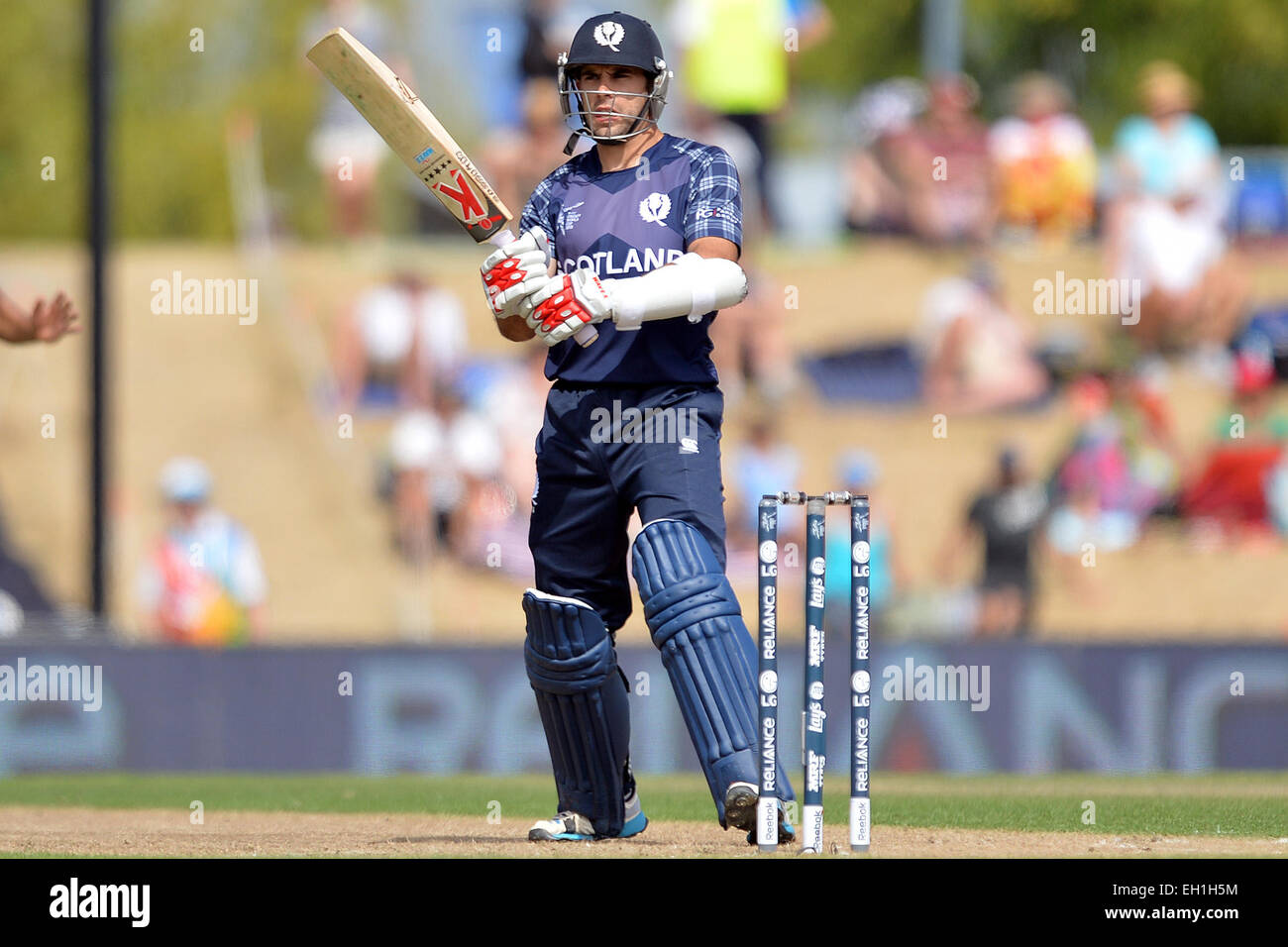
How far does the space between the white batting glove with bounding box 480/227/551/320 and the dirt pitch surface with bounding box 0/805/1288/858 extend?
5.18ft

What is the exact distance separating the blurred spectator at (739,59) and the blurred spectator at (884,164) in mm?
1671

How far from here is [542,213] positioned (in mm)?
6508

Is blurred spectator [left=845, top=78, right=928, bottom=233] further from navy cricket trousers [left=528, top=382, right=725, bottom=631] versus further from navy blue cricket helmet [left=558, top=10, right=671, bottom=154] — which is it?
navy cricket trousers [left=528, top=382, right=725, bottom=631]

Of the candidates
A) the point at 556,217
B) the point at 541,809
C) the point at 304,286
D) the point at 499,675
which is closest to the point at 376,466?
the point at 304,286

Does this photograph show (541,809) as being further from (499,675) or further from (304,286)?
(304,286)

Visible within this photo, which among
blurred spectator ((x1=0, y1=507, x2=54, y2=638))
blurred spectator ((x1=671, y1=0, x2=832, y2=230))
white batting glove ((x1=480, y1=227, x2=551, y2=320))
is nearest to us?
white batting glove ((x1=480, y1=227, x2=551, y2=320))

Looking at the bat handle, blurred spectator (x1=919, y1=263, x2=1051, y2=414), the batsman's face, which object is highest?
blurred spectator (x1=919, y1=263, x2=1051, y2=414)

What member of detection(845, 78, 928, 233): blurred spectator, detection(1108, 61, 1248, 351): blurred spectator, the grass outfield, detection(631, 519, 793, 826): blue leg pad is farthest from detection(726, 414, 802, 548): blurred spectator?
detection(631, 519, 793, 826): blue leg pad

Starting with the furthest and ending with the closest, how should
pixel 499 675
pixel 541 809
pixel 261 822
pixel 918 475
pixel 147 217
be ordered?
pixel 147 217 → pixel 918 475 → pixel 499 675 → pixel 541 809 → pixel 261 822

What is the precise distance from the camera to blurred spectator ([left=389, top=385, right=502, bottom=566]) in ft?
50.1

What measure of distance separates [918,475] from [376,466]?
4.49m

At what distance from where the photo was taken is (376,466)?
56.4 ft

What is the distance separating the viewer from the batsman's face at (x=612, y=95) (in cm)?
631

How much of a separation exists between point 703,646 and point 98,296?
26.4 feet
